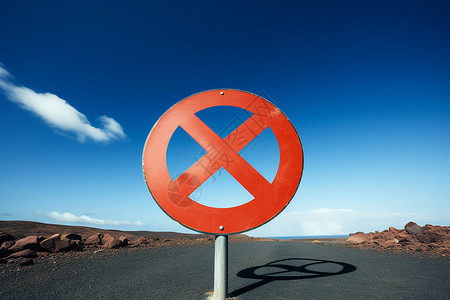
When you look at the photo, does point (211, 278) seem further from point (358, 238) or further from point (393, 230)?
point (393, 230)

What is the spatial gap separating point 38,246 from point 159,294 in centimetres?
444

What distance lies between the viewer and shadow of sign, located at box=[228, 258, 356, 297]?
4.30 metres

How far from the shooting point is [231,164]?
8.52ft

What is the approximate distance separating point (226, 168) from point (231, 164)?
0.25 ft

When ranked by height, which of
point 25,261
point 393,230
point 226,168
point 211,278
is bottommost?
point 211,278

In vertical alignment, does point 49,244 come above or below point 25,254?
above

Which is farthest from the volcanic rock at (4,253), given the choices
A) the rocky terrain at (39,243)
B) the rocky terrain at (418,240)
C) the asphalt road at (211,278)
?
the rocky terrain at (418,240)

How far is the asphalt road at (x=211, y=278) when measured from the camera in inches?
139

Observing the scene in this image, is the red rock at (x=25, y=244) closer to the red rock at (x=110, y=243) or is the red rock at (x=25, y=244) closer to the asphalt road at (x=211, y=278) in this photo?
the asphalt road at (x=211, y=278)

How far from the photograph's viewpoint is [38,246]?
5762 millimetres

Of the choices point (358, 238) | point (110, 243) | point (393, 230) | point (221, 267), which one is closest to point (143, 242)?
point (110, 243)

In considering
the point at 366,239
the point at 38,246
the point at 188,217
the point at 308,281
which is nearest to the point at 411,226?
the point at 366,239

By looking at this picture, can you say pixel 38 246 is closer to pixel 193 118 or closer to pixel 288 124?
pixel 193 118

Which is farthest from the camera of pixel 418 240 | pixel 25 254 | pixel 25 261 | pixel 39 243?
pixel 418 240
